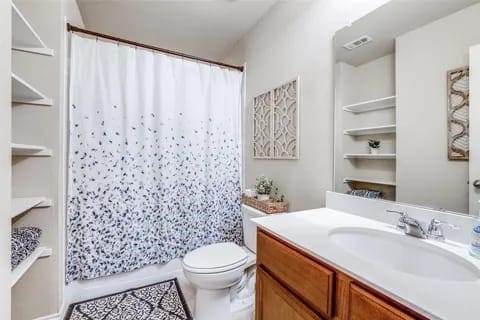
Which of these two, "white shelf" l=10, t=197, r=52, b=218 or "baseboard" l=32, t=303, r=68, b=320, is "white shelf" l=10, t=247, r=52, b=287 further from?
"baseboard" l=32, t=303, r=68, b=320

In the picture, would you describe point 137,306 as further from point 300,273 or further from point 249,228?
point 300,273

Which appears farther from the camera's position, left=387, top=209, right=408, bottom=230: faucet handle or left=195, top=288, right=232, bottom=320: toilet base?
left=195, top=288, right=232, bottom=320: toilet base

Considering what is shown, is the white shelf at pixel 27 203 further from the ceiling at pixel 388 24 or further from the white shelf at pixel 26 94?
the ceiling at pixel 388 24

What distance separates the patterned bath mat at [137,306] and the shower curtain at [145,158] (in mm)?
193

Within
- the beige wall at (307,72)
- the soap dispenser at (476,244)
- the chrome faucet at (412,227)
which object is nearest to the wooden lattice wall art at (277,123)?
the beige wall at (307,72)

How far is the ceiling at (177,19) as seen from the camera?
1.97 m

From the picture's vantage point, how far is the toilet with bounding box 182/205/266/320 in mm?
1404

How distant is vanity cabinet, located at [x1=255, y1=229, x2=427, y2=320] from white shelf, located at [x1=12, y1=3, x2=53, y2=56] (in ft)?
5.17

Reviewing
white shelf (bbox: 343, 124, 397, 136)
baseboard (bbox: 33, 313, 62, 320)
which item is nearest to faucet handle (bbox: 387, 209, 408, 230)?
white shelf (bbox: 343, 124, 397, 136)

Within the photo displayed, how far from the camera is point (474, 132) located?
2.85ft

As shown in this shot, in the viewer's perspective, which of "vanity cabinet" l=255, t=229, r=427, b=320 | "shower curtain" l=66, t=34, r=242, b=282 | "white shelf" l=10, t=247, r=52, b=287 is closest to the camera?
"vanity cabinet" l=255, t=229, r=427, b=320

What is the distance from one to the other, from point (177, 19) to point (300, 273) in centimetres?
235

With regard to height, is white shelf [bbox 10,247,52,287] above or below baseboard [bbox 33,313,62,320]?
above
